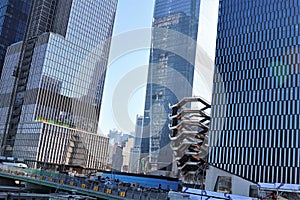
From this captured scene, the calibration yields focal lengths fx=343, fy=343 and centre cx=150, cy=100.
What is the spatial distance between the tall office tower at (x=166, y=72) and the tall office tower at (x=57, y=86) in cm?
1825

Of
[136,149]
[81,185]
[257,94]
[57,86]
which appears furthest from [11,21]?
[81,185]

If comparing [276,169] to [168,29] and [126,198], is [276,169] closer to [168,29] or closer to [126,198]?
[126,198]

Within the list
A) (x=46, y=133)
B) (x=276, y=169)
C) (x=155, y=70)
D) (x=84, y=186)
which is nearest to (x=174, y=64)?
(x=155, y=70)

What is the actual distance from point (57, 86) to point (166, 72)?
39372 mm

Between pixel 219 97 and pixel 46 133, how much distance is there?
5229 cm

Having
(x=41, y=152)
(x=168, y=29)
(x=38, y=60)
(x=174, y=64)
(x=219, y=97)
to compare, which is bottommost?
(x=41, y=152)

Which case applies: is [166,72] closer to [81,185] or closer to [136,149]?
[136,149]

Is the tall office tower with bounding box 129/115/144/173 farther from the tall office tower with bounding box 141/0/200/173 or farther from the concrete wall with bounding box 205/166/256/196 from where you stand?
the concrete wall with bounding box 205/166/256/196

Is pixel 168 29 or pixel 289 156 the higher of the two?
pixel 168 29

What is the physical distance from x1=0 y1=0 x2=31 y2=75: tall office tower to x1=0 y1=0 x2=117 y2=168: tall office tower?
9823 mm

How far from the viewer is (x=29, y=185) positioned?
55.2 m

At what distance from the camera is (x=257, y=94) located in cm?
7981

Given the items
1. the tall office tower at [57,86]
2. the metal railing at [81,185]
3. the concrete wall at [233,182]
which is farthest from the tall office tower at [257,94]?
the tall office tower at [57,86]

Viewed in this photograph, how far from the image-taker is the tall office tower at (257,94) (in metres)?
73.4
